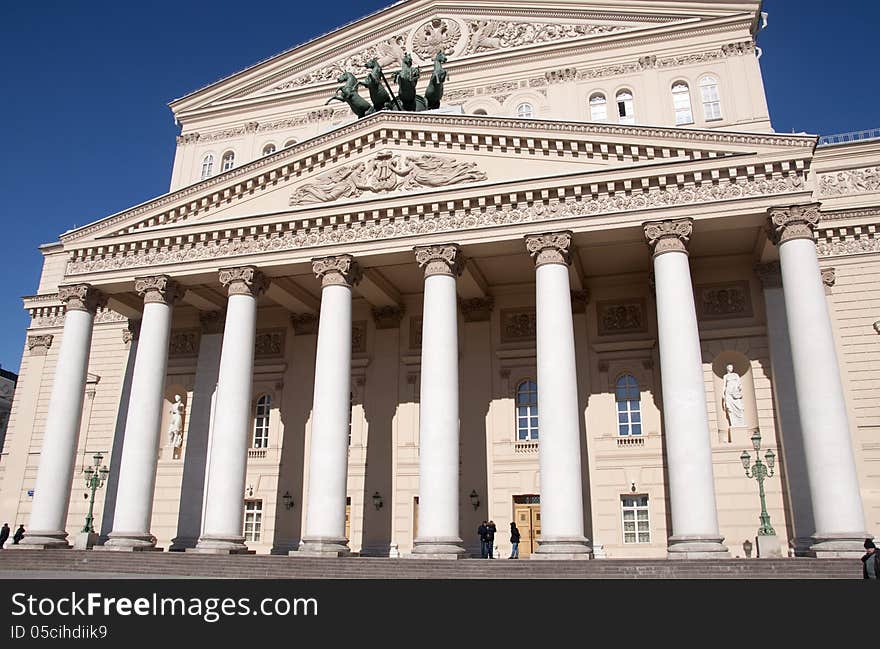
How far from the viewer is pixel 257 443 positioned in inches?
1227

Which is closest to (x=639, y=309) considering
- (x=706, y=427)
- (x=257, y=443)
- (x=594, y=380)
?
(x=594, y=380)

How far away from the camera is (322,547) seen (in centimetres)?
2203

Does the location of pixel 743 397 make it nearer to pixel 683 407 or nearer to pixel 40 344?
pixel 683 407

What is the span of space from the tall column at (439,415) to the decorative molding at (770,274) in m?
10.3

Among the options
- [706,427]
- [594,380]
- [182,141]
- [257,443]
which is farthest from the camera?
[182,141]

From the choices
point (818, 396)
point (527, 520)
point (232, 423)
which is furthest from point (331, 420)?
point (818, 396)

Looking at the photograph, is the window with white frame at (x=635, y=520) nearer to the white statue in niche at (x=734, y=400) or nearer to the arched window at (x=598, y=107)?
the white statue in niche at (x=734, y=400)

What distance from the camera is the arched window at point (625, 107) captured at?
111ft

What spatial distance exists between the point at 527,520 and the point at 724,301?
10.4m

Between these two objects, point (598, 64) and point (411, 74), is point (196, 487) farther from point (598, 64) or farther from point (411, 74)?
point (598, 64)

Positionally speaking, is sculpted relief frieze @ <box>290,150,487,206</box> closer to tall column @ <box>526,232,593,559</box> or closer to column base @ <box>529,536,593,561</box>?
tall column @ <box>526,232,593,559</box>

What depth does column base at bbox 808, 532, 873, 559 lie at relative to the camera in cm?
1831

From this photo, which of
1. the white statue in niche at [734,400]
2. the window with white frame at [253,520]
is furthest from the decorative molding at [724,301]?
the window with white frame at [253,520]
